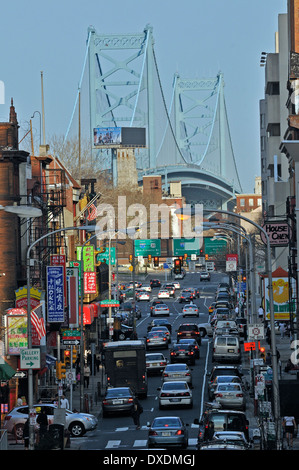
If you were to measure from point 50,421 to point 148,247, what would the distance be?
59770 mm

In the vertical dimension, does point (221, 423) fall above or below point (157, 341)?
below

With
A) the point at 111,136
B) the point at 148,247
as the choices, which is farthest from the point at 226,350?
the point at 111,136

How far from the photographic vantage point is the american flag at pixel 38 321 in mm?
47406

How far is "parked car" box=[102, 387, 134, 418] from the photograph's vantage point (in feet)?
155

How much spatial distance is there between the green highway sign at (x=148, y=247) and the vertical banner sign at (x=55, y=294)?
46.6m

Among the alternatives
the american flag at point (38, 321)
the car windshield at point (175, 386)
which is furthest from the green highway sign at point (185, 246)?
the american flag at point (38, 321)

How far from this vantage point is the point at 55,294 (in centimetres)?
5331

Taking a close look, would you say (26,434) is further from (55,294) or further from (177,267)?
(177,267)

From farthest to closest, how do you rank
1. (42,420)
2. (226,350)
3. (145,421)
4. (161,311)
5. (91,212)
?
(161,311)
(91,212)
(226,350)
(145,421)
(42,420)

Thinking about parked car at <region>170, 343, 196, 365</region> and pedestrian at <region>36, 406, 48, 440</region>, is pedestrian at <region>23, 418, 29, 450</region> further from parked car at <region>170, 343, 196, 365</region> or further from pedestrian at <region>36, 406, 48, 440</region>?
parked car at <region>170, 343, 196, 365</region>

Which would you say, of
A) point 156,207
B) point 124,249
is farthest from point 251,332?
point 156,207

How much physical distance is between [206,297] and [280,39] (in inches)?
1822

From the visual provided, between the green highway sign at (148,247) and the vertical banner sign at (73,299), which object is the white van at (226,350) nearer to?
the vertical banner sign at (73,299)
